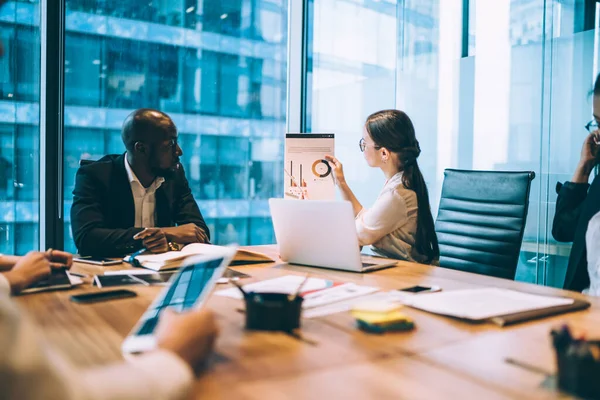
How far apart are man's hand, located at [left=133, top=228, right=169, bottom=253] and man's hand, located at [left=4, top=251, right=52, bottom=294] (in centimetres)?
58

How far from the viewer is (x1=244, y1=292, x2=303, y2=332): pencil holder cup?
1096 millimetres

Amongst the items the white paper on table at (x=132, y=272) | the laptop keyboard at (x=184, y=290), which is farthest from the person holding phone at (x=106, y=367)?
the white paper on table at (x=132, y=272)

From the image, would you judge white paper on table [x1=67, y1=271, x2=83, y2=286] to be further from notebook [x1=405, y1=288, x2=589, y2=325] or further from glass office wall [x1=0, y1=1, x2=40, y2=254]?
glass office wall [x1=0, y1=1, x2=40, y2=254]

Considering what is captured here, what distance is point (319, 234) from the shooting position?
1.83 m

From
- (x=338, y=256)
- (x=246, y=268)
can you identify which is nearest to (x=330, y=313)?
(x=338, y=256)

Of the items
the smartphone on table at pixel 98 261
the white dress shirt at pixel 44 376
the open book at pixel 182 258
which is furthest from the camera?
the smartphone on table at pixel 98 261

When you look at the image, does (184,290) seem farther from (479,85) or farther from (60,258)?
(479,85)

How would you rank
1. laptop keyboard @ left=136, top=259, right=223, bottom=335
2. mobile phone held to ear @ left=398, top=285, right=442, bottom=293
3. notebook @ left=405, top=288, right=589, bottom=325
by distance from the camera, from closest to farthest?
laptop keyboard @ left=136, top=259, right=223, bottom=335 < notebook @ left=405, top=288, right=589, bottom=325 < mobile phone held to ear @ left=398, top=285, right=442, bottom=293

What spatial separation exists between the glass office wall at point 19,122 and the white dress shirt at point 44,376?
307cm

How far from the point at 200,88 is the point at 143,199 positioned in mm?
1945

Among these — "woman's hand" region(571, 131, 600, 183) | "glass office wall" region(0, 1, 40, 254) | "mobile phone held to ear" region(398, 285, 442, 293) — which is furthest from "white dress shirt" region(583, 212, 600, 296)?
"glass office wall" region(0, 1, 40, 254)

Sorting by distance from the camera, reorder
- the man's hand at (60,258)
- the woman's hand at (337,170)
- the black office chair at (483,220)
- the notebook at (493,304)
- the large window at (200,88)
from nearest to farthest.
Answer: the notebook at (493,304)
the man's hand at (60,258)
the black office chair at (483,220)
the woman's hand at (337,170)
the large window at (200,88)

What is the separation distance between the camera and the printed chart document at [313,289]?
138 cm

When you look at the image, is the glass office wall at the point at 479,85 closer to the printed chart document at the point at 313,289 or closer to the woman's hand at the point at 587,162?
the woman's hand at the point at 587,162
